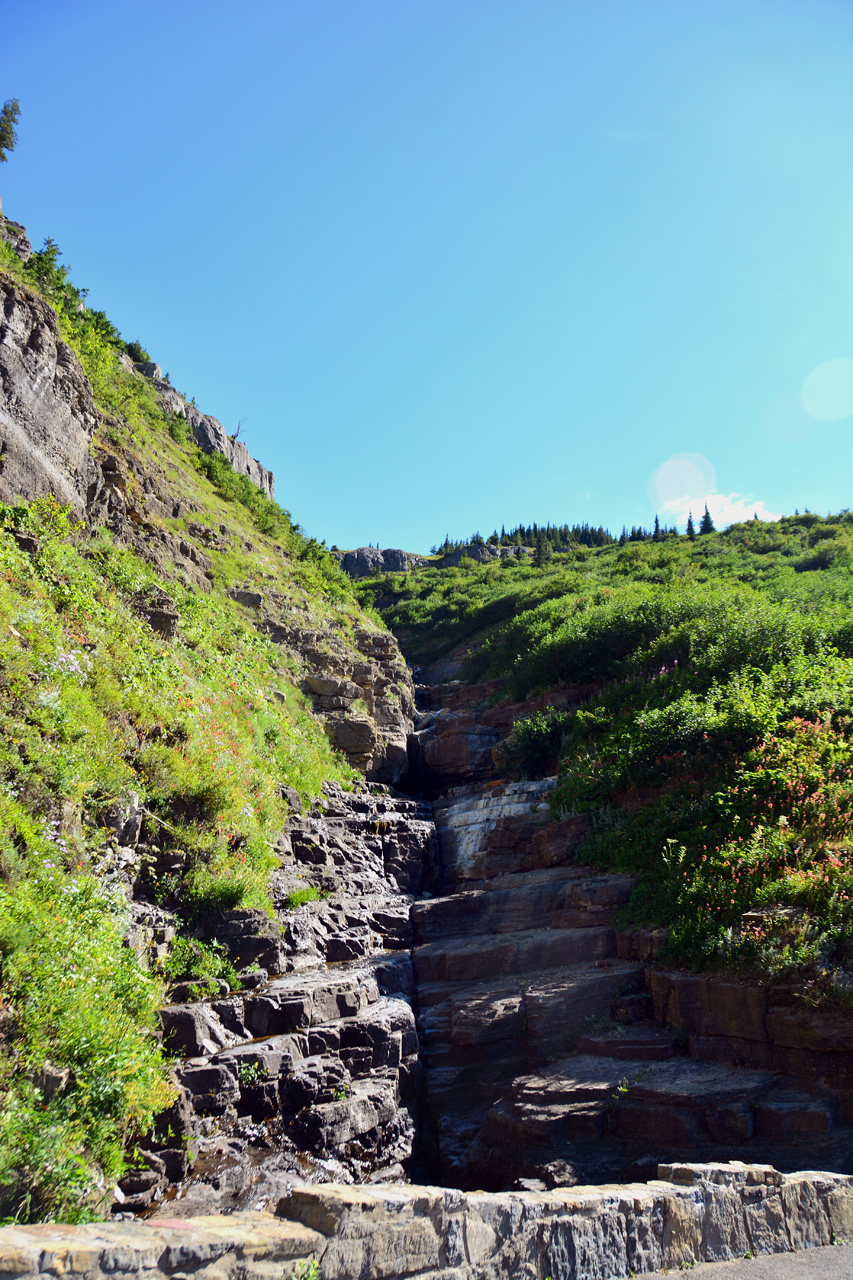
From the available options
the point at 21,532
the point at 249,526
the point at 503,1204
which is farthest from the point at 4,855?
the point at 249,526

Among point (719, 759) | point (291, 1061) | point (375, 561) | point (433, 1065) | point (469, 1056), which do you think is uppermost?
point (375, 561)

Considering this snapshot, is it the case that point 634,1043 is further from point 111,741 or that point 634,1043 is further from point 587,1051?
point 111,741

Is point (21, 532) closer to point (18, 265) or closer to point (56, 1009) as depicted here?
point (56, 1009)

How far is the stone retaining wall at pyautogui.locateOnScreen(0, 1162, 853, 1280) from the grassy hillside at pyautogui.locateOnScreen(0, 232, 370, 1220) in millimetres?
1881

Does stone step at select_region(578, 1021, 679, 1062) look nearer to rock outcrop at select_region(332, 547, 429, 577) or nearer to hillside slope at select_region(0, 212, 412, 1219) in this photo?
hillside slope at select_region(0, 212, 412, 1219)

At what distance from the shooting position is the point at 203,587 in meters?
20.0

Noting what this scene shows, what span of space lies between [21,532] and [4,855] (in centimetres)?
704

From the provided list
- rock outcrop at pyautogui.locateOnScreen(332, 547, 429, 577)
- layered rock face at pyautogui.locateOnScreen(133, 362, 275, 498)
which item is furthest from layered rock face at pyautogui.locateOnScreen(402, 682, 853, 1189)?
rock outcrop at pyautogui.locateOnScreen(332, 547, 429, 577)

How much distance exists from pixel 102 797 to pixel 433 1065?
6.07 meters

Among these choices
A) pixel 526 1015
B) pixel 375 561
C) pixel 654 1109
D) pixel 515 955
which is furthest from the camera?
pixel 375 561

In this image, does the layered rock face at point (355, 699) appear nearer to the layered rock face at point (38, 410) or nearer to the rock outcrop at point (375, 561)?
the layered rock face at point (38, 410)

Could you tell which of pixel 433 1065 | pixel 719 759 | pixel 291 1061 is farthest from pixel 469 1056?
pixel 719 759

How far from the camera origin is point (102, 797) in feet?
28.8

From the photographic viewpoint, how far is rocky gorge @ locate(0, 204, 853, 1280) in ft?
15.1
